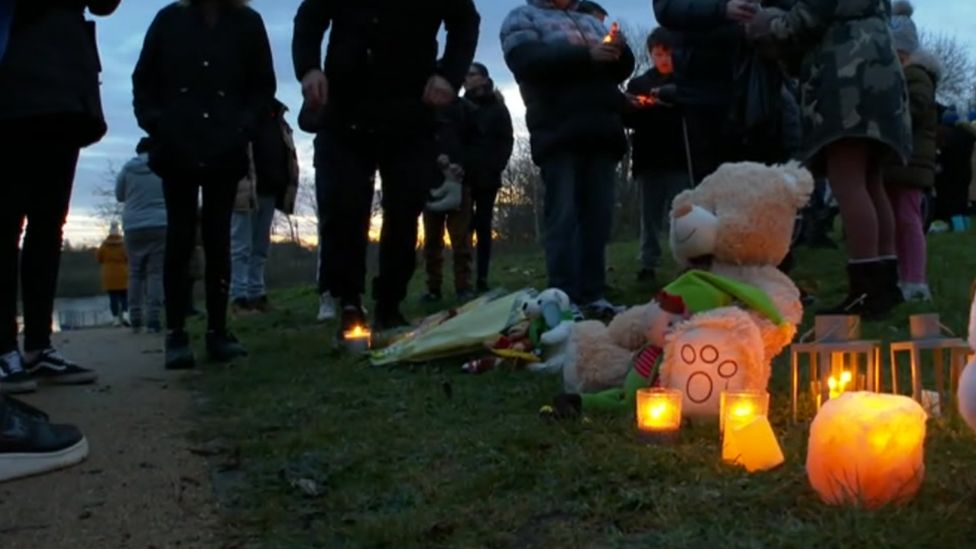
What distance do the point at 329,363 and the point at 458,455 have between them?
213 cm

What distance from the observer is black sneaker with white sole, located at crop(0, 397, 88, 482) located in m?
2.70

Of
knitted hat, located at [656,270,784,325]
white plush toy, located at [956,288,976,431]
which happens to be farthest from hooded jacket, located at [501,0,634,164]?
white plush toy, located at [956,288,976,431]

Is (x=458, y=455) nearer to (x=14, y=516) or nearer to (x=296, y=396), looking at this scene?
(x=14, y=516)

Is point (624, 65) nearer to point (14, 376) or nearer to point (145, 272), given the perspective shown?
point (14, 376)

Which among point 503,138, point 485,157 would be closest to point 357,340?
point 485,157

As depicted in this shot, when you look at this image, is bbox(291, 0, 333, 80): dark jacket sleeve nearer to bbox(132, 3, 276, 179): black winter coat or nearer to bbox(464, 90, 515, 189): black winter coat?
bbox(132, 3, 276, 179): black winter coat

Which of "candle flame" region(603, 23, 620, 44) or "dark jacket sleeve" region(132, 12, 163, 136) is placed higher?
"candle flame" region(603, 23, 620, 44)

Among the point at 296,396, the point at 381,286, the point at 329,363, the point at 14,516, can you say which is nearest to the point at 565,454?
the point at 14,516

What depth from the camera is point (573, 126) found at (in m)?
5.78

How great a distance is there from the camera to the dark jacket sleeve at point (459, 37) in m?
5.48

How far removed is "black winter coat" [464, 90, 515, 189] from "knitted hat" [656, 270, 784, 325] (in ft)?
20.2

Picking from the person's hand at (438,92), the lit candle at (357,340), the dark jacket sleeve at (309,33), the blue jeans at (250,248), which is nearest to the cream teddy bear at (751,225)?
the lit candle at (357,340)

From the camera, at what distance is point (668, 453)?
8.20 ft

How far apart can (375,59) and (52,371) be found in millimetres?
2008
